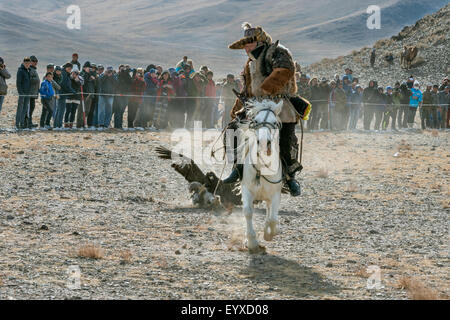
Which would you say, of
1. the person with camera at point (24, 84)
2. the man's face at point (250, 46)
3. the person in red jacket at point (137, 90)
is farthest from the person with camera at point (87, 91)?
the man's face at point (250, 46)

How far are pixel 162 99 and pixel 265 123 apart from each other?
16841 millimetres

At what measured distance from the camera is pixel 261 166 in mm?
9922

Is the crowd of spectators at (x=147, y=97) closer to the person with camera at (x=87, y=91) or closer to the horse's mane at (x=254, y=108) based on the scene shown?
the person with camera at (x=87, y=91)

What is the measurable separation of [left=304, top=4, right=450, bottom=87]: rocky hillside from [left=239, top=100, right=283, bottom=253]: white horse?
44925mm

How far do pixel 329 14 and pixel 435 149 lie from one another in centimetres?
16576

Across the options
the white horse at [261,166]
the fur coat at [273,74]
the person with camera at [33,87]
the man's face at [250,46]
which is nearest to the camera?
the white horse at [261,166]

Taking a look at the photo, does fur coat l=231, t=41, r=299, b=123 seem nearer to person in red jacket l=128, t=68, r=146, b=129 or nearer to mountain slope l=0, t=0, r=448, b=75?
person in red jacket l=128, t=68, r=146, b=129

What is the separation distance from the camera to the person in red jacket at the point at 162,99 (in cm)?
2591

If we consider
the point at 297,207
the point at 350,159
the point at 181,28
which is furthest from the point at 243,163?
the point at 181,28

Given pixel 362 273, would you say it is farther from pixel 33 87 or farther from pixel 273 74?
pixel 33 87

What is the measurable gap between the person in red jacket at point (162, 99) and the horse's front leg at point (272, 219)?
52.8 ft

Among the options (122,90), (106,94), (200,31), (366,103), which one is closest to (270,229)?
(106,94)

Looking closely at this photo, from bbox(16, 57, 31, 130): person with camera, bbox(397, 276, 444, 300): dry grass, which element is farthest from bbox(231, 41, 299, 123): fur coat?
bbox(16, 57, 31, 130): person with camera
